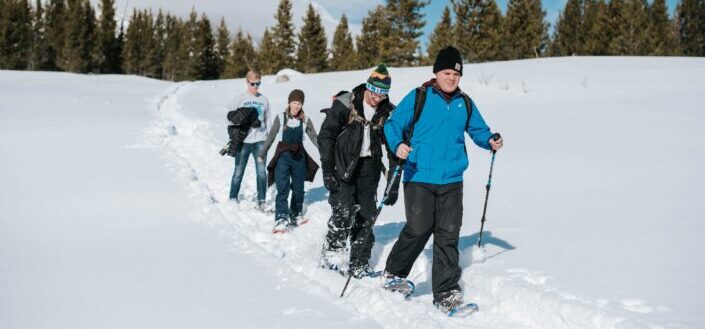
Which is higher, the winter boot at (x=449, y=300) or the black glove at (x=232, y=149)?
the black glove at (x=232, y=149)

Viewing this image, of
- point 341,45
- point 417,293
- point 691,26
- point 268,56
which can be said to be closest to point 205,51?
point 268,56

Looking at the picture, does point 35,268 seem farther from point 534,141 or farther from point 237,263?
point 534,141

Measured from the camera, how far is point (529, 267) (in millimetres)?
4691

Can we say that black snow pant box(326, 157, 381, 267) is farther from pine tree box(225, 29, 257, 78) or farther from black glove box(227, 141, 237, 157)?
pine tree box(225, 29, 257, 78)

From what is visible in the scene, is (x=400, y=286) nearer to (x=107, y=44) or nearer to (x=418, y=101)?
(x=418, y=101)

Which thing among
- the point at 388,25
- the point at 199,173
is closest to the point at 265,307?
the point at 199,173

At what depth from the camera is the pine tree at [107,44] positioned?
71500 mm

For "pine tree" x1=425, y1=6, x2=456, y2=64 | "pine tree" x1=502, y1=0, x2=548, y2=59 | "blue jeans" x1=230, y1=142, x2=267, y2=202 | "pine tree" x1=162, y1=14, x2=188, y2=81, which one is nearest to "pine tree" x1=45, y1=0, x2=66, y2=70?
"pine tree" x1=162, y1=14, x2=188, y2=81

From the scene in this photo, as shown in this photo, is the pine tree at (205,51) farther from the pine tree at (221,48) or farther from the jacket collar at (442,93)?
the jacket collar at (442,93)

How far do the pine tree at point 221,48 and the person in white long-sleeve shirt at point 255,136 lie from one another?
251 ft

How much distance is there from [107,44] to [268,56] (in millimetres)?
21529

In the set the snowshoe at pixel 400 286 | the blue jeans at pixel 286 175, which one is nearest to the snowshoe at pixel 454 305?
the snowshoe at pixel 400 286

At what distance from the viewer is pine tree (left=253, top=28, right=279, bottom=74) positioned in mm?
70188

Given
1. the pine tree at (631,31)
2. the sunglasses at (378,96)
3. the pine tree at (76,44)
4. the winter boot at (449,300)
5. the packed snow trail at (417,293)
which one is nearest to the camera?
the packed snow trail at (417,293)
